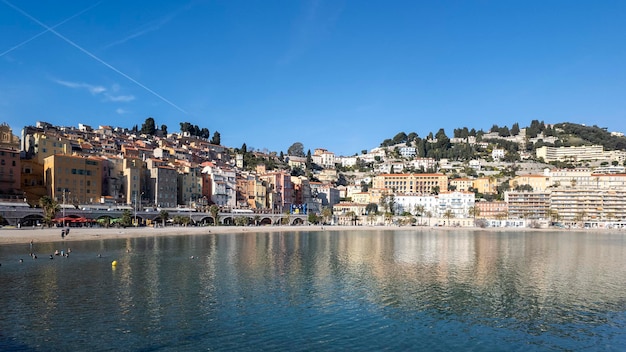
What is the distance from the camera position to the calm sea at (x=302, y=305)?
18.7 meters

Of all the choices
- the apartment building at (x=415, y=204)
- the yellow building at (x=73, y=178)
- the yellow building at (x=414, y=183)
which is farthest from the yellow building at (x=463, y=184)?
the yellow building at (x=73, y=178)

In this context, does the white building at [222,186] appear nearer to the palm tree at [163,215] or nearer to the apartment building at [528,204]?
the palm tree at [163,215]

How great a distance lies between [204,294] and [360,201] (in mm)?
133115

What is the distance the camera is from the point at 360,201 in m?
158

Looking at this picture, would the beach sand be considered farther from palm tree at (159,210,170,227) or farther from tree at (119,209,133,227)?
palm tree at (159,210,170,227)

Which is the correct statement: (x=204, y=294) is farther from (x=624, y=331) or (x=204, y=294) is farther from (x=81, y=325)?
(x=624, y=331)

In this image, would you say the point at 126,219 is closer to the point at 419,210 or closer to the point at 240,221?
the point at 240,221

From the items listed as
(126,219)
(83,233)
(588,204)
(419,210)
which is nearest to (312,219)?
(419,210)

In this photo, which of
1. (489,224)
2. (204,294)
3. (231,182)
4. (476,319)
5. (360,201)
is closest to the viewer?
(476,319)

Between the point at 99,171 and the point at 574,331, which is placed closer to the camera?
the point at 574,331

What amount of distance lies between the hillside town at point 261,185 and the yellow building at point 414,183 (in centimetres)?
35

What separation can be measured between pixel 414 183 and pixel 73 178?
368ft

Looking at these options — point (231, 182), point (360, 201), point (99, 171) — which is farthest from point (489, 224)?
point (99, 171)

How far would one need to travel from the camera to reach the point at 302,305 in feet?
80.6
